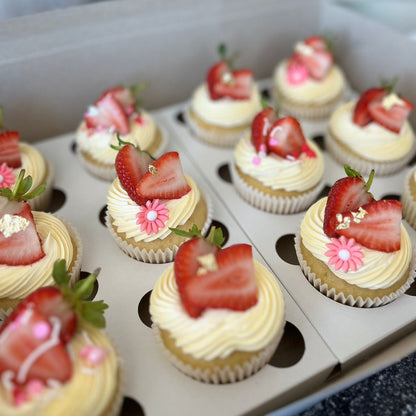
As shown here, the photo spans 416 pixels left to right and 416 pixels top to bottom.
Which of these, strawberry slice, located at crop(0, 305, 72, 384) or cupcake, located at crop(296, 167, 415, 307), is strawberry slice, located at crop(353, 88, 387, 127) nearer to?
cupcake, located at crop(296, 167, 415, 307)

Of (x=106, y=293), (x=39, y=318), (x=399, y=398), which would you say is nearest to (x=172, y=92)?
(x=106, y=293)

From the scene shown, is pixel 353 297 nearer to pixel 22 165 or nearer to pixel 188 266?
pixel 188 266

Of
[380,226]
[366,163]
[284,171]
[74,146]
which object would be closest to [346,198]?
[380,226]

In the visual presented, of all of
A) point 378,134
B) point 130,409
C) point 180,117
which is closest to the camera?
point 130,409

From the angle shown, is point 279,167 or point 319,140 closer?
point 279,167

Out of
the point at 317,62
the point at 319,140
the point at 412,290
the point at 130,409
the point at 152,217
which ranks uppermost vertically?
the point at 317,62

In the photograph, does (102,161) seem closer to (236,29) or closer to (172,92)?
(172,92)

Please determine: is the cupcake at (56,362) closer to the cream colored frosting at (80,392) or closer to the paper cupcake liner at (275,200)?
the cream colored frosting at (80,392)
